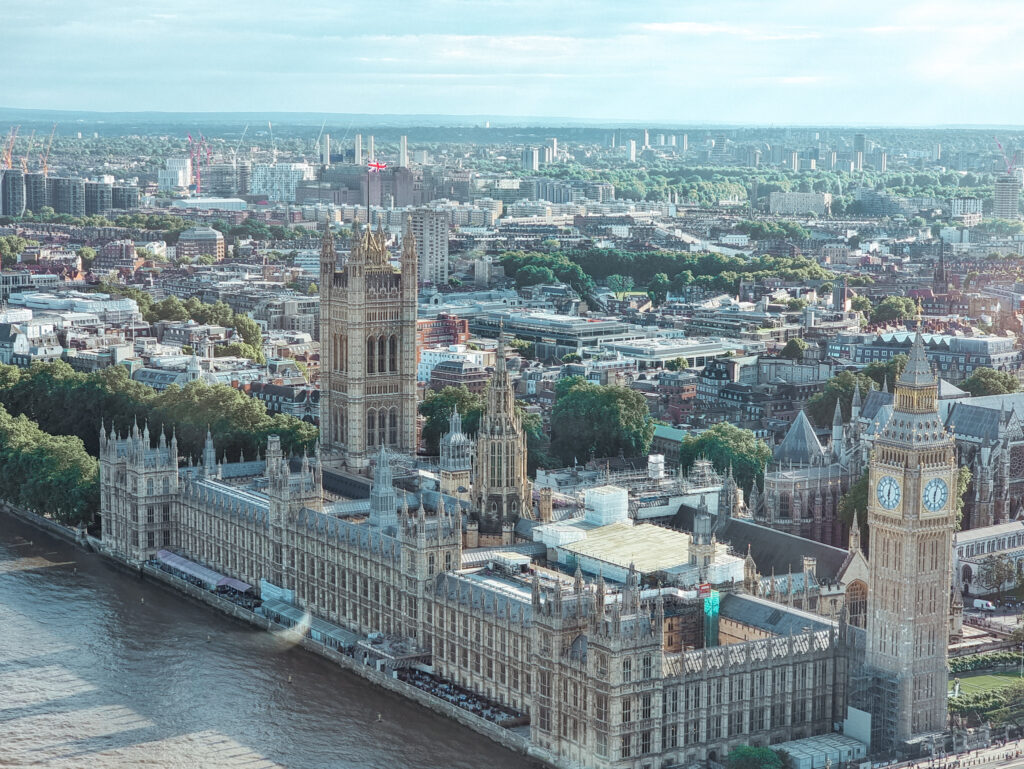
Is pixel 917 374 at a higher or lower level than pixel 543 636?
higher

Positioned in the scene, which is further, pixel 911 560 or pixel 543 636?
pixel 543 636

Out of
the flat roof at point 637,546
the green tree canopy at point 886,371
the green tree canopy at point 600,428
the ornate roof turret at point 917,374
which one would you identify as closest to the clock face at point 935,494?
the ornate roof turret at point 917,374

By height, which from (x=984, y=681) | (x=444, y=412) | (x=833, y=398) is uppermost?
(x=833, y=398)

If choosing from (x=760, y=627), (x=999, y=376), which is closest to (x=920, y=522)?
(x=760, y=627)

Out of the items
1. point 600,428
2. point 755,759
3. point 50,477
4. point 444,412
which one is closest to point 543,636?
point 755,759

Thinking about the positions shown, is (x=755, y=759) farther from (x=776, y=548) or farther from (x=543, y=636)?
(x=776, y=548)

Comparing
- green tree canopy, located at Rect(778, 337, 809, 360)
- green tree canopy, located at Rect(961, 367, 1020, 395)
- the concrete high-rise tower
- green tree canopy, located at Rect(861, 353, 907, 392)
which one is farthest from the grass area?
green tree canopy, located at Rect(778, 337, 809, 360)

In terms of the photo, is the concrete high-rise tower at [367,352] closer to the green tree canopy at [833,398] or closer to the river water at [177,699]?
the river water at [177,699]

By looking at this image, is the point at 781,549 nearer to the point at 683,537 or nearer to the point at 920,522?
the point at 683,537
